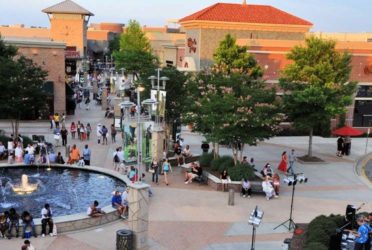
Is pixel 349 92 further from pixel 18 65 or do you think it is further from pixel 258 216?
pixel 18 65

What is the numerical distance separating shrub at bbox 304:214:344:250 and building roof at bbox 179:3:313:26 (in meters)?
35.7

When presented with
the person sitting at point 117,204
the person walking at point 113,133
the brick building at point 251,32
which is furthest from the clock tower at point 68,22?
the person sitting at point 117,204

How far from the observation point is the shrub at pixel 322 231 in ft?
47.5

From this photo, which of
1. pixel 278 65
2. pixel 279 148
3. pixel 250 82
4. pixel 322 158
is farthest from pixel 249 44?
pixel 250 82

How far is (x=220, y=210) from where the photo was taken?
20.1m

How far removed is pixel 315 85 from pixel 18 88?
64.1 ft

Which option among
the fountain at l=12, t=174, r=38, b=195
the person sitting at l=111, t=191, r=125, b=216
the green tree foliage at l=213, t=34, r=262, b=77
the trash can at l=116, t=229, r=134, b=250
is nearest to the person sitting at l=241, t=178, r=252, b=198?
the person sitting at l=111, t=191, r=125, b=216

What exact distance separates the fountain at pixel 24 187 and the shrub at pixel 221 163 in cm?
927

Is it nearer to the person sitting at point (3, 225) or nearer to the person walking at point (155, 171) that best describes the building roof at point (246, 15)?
the person walking at point (155, 171)

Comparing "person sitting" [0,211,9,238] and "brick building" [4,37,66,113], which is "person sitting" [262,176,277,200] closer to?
"person sitting" [0,211,9,238]

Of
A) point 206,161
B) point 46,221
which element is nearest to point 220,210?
point 206,161

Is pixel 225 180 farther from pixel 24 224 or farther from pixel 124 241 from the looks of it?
pixel 24 224

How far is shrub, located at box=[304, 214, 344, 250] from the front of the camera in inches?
571

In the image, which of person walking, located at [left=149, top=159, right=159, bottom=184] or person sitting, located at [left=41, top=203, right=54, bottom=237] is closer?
person sitting, located at [left=41, top=203, right=54, bottom=237]
